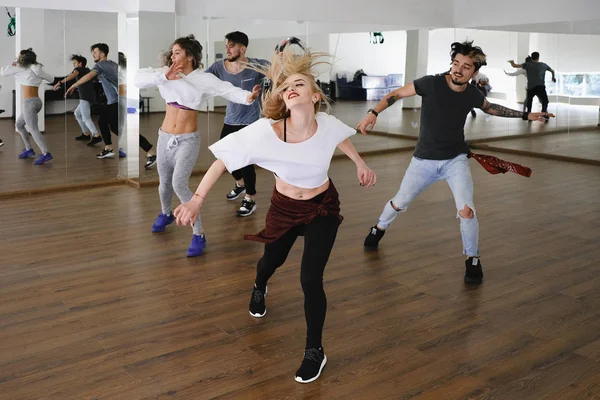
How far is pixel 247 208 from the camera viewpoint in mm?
6277

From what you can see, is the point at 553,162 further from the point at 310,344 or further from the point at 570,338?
the point at 310,344

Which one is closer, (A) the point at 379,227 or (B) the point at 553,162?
(A) the point at 379,227

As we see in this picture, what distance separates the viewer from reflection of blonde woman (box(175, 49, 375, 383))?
9.89ft

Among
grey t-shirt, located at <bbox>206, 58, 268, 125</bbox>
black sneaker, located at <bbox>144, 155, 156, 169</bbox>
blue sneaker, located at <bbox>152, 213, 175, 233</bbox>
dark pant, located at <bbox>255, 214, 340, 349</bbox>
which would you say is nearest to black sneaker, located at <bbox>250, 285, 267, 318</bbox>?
dark pant, located at <bbox>255, 214, 340, 349</bbox>

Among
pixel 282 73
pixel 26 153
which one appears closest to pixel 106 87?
pixel 26 153

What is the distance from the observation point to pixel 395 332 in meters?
3.62

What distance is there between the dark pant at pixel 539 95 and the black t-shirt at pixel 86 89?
277 inches

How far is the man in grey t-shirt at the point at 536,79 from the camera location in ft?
35.2

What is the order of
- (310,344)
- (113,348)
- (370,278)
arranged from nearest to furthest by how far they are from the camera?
1. (310,344)
2. (113,348)
3. (370,278)

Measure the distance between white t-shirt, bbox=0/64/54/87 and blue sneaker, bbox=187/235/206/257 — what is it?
316 cm

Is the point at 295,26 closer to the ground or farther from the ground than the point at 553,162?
farther from the ground

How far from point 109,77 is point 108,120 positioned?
0.48m

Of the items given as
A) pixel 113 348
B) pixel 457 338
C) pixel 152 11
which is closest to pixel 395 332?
pixel 457 338

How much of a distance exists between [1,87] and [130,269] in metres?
3.37
